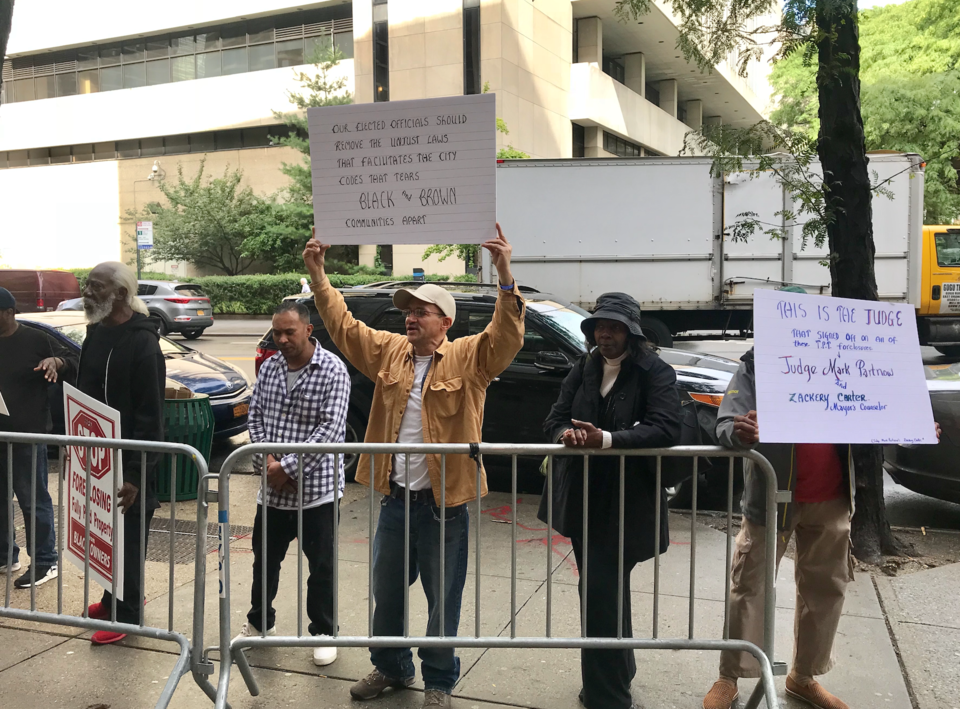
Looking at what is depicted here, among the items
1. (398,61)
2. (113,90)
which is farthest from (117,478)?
(113,90)

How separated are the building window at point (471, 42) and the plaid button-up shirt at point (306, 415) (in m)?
24.1

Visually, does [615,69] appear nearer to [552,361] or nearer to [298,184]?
[298,184]

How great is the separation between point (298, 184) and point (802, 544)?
30.7m

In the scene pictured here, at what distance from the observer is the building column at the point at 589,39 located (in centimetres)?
2959

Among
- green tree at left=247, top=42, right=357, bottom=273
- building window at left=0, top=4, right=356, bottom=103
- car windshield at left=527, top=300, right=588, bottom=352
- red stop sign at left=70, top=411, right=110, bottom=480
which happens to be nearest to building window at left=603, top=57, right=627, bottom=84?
building window at left=0, top=4, right=356, bottom=103

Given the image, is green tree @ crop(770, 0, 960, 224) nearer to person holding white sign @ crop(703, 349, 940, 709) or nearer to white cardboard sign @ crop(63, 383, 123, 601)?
person holding white sign @ crop(703, 349, 940, 709)

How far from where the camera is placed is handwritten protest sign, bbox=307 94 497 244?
3359 millimetres

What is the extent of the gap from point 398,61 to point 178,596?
26.0 metres

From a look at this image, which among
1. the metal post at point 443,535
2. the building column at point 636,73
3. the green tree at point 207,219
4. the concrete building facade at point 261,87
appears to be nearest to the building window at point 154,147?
the concrete building facade at point 261,87

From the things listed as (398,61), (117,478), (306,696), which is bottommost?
(306,696)

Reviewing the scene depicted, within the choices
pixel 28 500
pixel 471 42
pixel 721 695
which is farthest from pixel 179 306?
pixel 721 695

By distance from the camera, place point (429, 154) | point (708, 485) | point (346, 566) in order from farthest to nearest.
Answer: point (708, 485)
point (346, 566)
point (429, 154)

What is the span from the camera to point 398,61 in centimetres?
2822

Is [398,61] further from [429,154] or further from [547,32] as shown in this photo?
[429,154]
